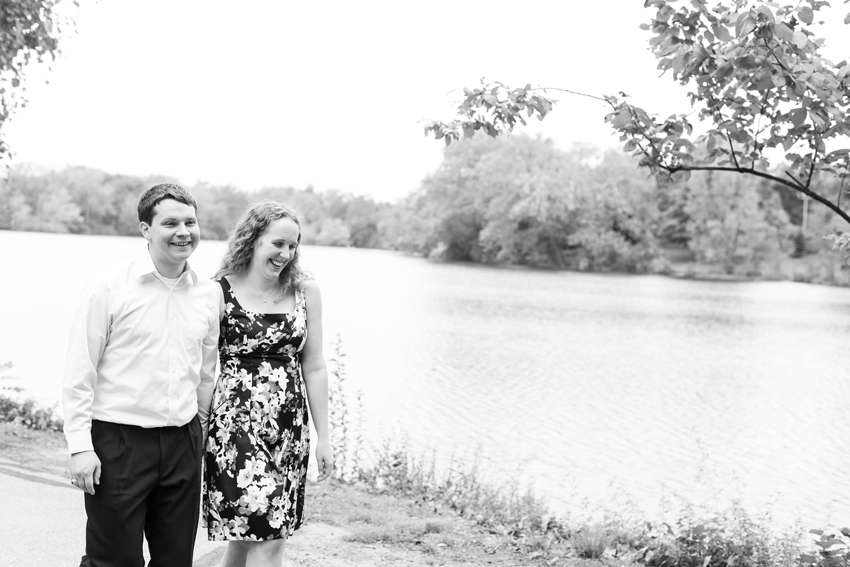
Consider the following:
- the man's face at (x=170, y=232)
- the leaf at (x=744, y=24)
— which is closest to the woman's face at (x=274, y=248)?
the man's face at (x=170, y=232)

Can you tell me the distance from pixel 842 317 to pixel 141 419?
3755 cm

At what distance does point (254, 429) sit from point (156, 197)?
977 millimetres

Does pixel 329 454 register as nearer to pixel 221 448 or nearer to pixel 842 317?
pixel 221 448

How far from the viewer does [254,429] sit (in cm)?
326

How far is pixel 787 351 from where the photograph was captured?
23.8 metres

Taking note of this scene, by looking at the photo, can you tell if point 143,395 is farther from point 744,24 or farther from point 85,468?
point 744,24

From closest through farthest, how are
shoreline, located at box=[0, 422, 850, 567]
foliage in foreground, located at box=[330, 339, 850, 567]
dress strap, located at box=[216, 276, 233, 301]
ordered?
dress strap, located at box=[216, 276, 233, 301] < shoreline, located at box=[0, 422, 850, 567] < foliage in foreground, located at box=[330, 339, 850, 567]

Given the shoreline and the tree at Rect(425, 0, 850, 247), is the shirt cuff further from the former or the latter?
the tree at Rect(425, 0, 850, 247)

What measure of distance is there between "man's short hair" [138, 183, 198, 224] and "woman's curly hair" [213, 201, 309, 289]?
15.8 inches

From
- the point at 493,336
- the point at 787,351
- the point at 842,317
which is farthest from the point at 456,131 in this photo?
the point at 842,317

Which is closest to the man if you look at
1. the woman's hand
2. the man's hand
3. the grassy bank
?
the man's hand

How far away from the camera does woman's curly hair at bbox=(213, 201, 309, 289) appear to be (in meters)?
3.38

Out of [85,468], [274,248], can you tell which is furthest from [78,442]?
[274,248]

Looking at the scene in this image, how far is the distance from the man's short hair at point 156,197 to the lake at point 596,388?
46 cm
